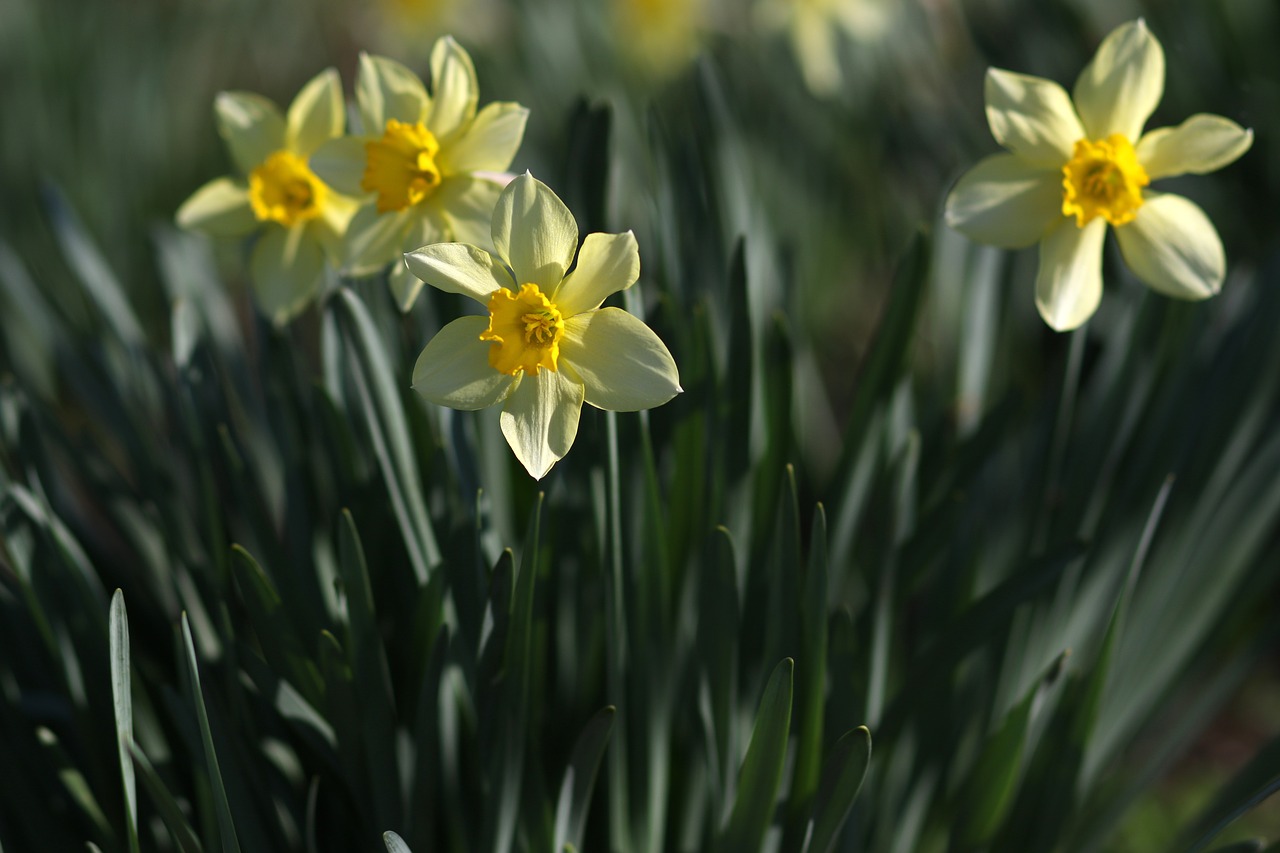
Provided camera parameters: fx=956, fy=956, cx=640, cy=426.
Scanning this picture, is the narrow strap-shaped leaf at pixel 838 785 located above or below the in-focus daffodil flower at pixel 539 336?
below

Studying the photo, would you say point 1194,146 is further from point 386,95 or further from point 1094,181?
point 386,95

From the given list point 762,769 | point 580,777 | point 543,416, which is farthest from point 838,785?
point 543,416

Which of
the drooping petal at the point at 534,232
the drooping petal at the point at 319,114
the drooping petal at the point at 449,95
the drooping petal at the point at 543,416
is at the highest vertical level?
the drooping petal at the point at 319,114

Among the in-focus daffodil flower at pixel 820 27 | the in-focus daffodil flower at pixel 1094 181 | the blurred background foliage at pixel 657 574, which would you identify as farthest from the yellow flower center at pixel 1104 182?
the in-focus daffodil flower at pixel 820 27

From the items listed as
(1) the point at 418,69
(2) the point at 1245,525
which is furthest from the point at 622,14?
(2) the point at 1245,525

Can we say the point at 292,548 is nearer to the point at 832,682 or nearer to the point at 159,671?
the point at 159,671

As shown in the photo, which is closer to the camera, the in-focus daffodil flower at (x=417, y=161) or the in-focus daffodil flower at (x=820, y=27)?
the in-focus daffodil flower at (x=417, y=161)

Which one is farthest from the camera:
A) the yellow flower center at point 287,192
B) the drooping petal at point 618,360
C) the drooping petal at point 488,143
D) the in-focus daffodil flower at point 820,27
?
the in-focus daffodil flower at point 820,27

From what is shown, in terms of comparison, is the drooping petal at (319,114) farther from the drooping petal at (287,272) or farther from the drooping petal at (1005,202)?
the drooping petal at (1005,202)
